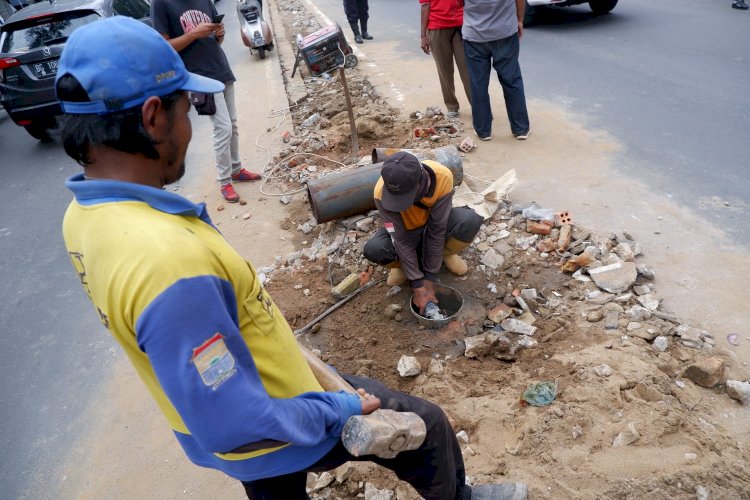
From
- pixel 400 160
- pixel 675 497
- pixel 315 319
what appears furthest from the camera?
pixel 315 319

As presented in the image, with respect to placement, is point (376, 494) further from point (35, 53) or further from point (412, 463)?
point (35, 53)

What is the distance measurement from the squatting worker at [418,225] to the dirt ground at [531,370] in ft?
0.80

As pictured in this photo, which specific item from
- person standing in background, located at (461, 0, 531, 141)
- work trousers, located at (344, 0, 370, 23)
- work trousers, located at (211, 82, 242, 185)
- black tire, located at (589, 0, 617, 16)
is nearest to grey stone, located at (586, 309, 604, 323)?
person standing in background, located at (461, 0, 531, 141)

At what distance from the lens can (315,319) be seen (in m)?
3.99

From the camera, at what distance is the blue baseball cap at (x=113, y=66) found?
1.25m

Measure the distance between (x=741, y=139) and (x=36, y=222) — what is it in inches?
291

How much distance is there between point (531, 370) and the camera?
316 cm

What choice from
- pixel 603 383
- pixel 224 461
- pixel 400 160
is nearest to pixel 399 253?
pixel 400 160

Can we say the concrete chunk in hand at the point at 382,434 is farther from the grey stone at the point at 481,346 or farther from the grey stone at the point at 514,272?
the grey stone at the point at 514,272

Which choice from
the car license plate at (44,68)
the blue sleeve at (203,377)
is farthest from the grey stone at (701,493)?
the car license plate at (44,68)

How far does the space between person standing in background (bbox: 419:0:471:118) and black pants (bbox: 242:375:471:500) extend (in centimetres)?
485

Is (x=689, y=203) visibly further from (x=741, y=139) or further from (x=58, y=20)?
(x=58, y=20)

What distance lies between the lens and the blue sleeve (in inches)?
44.1

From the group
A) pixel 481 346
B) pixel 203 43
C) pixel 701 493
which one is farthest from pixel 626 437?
pixel 203 43
